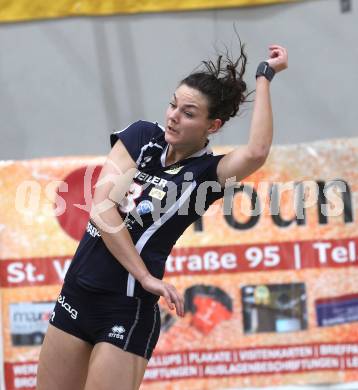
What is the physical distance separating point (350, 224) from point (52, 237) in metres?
1.84

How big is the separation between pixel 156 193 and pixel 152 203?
0.14 feet

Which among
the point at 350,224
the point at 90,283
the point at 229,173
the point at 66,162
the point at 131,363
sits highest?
the point at 66,162

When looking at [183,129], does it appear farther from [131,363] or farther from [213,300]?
[213,300]

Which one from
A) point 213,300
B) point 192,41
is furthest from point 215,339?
point 192,41

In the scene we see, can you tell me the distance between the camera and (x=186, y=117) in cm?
306

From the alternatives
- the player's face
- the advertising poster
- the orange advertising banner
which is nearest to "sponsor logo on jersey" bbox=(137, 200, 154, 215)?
the player's face

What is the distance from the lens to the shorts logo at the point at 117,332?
3.12 metres

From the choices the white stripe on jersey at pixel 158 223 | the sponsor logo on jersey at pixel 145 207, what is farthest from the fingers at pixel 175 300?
the sponsor logo on jersey at pixel 145 207

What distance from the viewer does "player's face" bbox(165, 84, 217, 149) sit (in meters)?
3.06

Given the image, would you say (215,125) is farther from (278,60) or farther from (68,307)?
(68,307)

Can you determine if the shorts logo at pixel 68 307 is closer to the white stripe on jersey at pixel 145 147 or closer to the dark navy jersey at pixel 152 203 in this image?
the dark navy jersey at pixel 152 203

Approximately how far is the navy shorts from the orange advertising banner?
1.87 metres

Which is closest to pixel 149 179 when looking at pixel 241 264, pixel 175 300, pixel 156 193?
pixel 156 193

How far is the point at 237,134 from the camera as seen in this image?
17.0 ft
